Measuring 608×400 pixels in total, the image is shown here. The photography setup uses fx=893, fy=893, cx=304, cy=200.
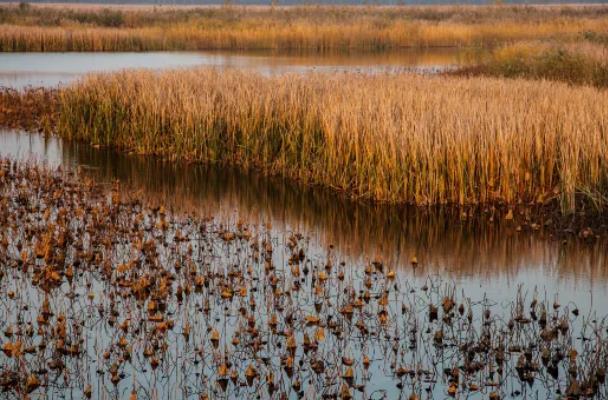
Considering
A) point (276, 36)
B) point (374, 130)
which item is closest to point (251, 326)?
point (374, 130)

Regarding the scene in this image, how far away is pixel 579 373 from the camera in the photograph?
6.44 meters

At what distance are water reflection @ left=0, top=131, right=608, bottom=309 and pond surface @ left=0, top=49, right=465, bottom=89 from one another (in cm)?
1289

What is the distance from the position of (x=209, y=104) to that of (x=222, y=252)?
630 cm

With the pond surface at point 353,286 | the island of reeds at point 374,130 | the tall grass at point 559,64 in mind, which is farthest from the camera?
the tall grass at point 559,64

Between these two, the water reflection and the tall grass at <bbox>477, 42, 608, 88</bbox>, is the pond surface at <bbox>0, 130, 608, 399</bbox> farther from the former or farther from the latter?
the tall grass at <bbox>477, 42, 608, 88</bbox>

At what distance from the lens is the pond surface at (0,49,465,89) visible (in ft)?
94.2

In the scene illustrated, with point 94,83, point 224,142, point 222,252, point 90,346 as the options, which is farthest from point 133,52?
point 90,346

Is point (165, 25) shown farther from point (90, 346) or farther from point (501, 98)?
point (90, 346)

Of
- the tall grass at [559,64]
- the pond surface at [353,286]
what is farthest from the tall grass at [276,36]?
the pond surface at [353,286]

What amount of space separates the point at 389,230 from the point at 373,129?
6.40ft

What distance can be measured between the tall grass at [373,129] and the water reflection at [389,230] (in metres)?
0.50

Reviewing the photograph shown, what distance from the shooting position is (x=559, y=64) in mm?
23438

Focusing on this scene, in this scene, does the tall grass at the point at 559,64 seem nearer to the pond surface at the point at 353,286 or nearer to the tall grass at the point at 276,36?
the pond surface at the point at 353,286

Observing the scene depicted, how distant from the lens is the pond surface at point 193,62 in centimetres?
2872
